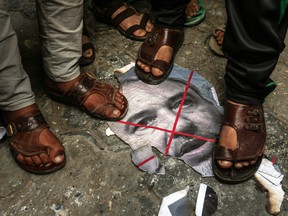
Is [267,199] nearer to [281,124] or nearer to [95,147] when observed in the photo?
[281,124]

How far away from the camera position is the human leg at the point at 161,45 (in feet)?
5.48

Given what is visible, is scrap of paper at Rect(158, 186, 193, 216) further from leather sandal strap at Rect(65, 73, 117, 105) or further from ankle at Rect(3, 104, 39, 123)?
ankle at Rect(3, 104, 39, 123)

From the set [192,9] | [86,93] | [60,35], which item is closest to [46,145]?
[86,93]

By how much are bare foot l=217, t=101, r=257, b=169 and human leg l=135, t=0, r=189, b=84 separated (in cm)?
49

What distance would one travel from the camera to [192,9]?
6.62ft

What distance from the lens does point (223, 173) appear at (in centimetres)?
131

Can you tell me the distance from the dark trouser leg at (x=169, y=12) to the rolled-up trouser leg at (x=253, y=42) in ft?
1.54

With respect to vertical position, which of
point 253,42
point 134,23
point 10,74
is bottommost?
point 134,23

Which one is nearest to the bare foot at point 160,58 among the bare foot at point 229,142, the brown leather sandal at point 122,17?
the brown leather sandal at point 122,17

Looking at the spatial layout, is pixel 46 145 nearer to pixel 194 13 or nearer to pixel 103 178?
pixel 103 178

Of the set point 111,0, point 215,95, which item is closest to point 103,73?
point 111,0

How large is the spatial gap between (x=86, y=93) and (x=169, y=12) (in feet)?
2.03

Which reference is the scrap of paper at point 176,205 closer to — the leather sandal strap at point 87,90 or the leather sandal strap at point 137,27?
the leather sandal strap at point 87,90

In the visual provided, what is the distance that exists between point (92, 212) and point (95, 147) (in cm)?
31
